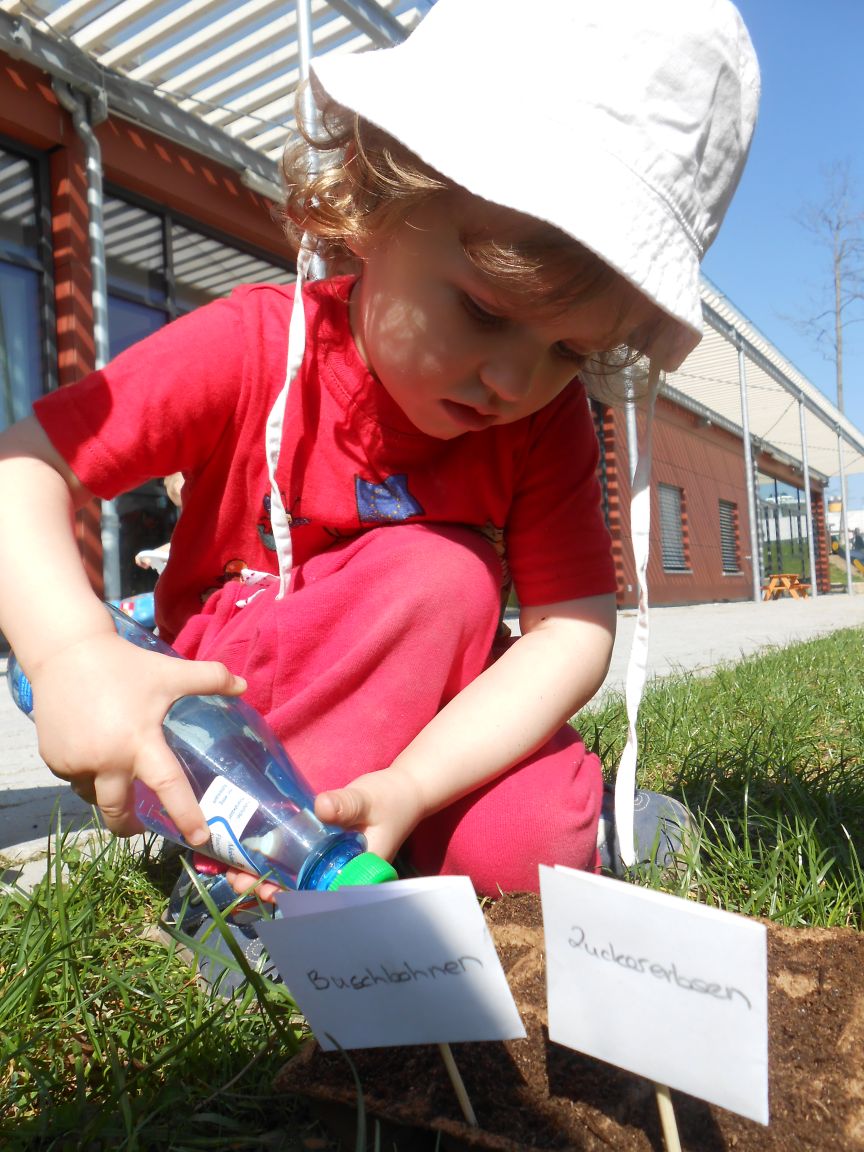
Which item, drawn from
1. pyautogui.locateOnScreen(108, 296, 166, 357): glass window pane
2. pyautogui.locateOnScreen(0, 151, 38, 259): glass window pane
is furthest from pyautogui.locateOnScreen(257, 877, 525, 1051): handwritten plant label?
pyautogui.locateOnScreen(108, 296, 166, 357): glass window pane

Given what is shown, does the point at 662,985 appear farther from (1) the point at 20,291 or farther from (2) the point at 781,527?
(2) the point at 781,527

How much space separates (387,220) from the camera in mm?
1292

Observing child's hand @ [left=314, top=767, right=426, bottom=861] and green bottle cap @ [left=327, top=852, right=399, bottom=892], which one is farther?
child's hand @ [left=314, top=767, right=426, bottom=861]

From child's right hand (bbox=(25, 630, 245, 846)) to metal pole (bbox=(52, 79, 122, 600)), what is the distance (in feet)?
15.8

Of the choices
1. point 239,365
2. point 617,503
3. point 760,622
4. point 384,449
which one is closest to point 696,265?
point 384,449

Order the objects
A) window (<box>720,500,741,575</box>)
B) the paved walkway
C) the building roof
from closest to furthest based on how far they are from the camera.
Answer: the paved walkway, the building roof, window (<box>720,500,741,575</box>)

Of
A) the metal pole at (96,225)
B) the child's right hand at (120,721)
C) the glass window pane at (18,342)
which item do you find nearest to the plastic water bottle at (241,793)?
the child's right hand at (120,721)

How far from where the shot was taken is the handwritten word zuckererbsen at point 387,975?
72cm

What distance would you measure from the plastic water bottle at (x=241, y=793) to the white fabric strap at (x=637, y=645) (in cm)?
40

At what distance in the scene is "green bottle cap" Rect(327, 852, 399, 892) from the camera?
0.90m

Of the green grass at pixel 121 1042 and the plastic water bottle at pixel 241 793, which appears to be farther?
the plastic water bottle at pixel 241 793

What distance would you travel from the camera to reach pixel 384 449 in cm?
157

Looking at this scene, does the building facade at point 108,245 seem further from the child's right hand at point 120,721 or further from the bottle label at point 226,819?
the child's right hand at point 120,721

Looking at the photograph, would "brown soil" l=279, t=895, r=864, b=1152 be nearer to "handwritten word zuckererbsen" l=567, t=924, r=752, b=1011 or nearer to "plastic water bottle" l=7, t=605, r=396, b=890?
"handwritten word zuckererbsen" l=567, t=924, r=752, b=1011
